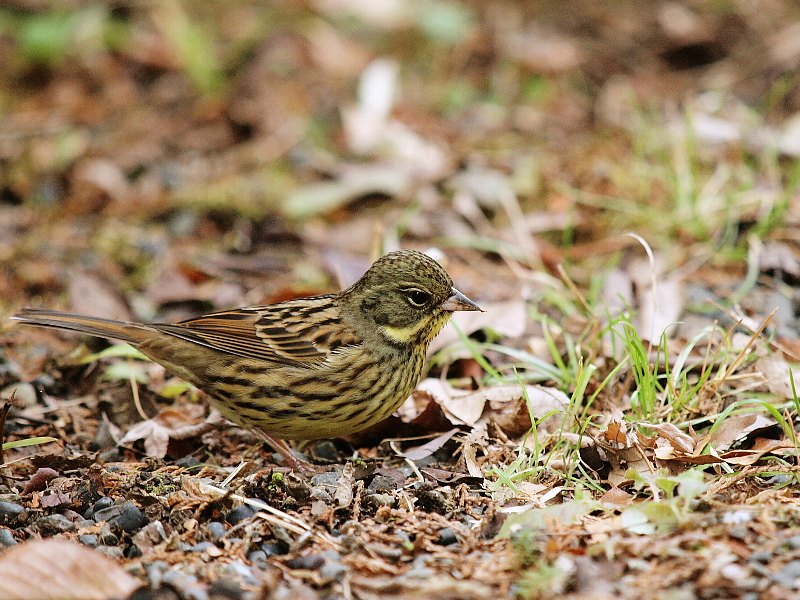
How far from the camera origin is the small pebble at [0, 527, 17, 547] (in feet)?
13.4

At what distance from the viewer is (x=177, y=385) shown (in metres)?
5.89

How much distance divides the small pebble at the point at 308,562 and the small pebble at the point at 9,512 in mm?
1244

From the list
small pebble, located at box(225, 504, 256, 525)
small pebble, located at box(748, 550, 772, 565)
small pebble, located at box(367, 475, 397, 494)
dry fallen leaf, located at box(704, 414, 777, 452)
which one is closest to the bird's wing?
small pebble, located at box(367, 475, 397, 494)

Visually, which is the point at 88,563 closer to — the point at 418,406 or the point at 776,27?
the point at 418,406

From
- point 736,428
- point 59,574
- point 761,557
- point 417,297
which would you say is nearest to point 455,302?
point 417,297

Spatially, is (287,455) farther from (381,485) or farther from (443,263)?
(443,263)

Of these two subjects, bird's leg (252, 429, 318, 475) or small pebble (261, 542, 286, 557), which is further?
bird's leg (252, 429, 318, 475)

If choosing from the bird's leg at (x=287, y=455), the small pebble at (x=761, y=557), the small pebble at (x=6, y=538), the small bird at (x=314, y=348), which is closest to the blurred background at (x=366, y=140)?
the small bird at (x=314, y=348)

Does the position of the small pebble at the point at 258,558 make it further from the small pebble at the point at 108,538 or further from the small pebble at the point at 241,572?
the small pebble at the point at 108,538

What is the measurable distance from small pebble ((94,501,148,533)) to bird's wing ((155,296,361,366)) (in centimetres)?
111

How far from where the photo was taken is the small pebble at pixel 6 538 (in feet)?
13.4

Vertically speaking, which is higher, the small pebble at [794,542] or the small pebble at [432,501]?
the small pebble at [794,542]

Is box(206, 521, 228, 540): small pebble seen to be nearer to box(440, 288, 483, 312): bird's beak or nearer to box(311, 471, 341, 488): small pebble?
box(311, 471, 341, 488): small pebble

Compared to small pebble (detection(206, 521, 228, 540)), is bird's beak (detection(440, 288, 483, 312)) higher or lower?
higher
